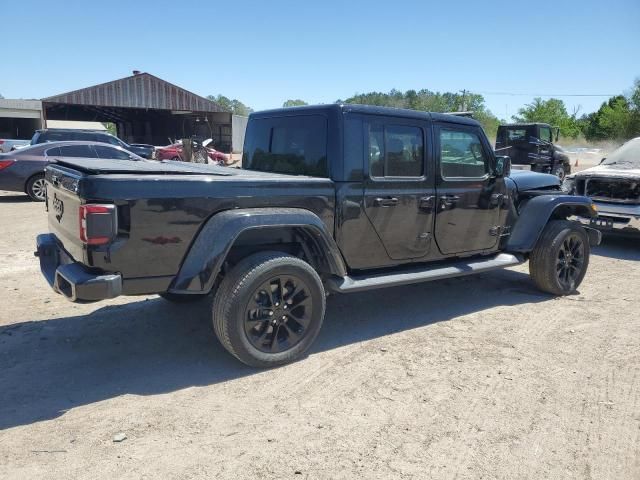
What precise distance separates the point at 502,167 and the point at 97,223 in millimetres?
3843

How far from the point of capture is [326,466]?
265cm

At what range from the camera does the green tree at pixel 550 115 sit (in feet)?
202

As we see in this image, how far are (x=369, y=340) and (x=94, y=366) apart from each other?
2176 mm

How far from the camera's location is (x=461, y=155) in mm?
4977

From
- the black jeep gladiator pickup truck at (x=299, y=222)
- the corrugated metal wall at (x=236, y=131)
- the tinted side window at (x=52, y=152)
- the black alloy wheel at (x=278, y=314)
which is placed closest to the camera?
the black jeep gladiator pickup truck at (x=299, y=222)

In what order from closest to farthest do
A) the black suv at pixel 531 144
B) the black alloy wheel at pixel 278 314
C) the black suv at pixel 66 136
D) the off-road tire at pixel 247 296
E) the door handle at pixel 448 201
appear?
the off-road tire at pixel 247 296
the black alloy wheel at pixel 278 314
the door handle at pixel 448 201
the black suv at pixel 66 136
the black suv at pixel 531 144

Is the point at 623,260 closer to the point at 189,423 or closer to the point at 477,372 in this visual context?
the point at 477,372

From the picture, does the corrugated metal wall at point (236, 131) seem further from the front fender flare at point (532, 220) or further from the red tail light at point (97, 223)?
the red tail light at point (97, 223)

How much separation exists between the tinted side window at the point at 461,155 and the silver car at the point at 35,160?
805cm

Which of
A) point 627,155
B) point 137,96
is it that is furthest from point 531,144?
point 137,96

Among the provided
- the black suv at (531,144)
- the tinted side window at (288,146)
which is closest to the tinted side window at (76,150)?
the tinted side window at (288,146)

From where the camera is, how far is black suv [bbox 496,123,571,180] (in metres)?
17.5

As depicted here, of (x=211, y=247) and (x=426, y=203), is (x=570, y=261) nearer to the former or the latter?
(x=426, y=203)

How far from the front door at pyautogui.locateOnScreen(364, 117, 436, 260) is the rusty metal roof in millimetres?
31216
